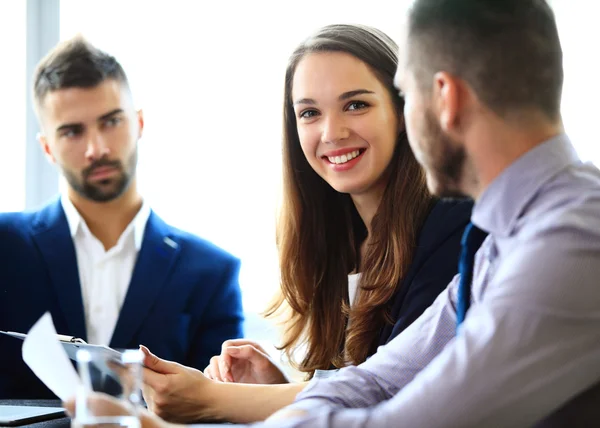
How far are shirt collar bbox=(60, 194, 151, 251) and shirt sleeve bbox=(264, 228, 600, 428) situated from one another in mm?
1537

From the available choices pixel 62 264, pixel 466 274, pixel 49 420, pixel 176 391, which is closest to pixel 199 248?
pixel 62 264

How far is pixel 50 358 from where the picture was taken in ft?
3.65

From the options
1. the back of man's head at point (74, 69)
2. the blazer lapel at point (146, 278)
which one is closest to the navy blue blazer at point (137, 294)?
the blazer lapel at point (146, 278)

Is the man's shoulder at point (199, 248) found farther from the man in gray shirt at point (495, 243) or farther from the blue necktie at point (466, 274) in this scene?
the blue necktie at point (466, 274)

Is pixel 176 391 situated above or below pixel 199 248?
below

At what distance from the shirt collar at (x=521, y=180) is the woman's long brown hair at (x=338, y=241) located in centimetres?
81

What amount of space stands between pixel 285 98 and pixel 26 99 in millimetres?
1818

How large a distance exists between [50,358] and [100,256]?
4.48 ft

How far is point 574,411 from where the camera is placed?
1.10 meters

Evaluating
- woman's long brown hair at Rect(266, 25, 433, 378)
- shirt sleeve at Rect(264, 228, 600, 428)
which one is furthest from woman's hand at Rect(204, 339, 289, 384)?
shirt sleeve at Rect(264, 228, 600, 428)

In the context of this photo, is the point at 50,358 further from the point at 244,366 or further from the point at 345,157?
the point at 345,157

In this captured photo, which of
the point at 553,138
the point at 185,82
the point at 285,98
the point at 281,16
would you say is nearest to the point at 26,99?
the point at 185,82

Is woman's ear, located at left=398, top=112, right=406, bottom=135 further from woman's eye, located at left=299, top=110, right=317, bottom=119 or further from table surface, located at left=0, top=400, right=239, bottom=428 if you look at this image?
table surface, located at left=0, top=400, right=239, bottom=428

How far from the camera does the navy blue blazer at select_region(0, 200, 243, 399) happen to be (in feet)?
7.78
